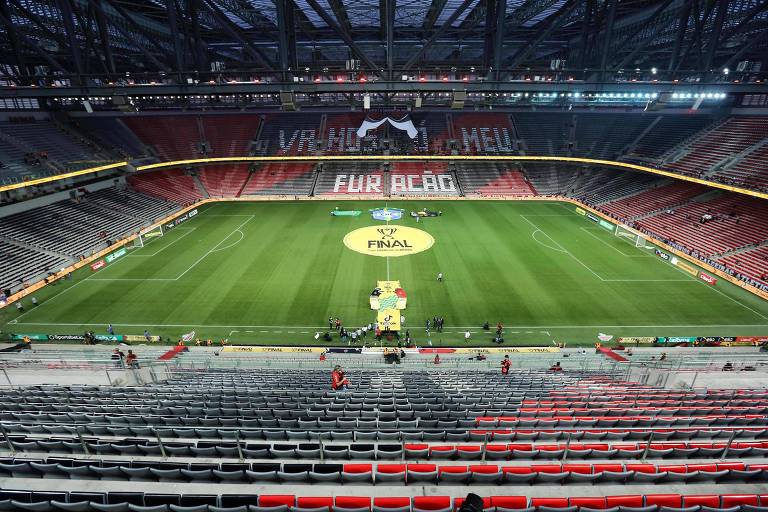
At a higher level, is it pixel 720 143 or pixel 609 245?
pixel 720 143

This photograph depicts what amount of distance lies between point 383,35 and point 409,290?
41.3 metres

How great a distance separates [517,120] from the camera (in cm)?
7350

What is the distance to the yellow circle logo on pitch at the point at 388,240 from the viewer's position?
137 feet

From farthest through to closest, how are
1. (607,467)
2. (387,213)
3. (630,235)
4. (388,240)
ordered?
(387,213) < (630,235) < (388,240) < (607,467)

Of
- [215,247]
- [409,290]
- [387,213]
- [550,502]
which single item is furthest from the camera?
[387,213]

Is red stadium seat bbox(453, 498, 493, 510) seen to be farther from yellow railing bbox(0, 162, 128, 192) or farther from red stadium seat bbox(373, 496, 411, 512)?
yellow railing bbox(0, 162, 128, 192)

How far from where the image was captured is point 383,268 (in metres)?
37.8

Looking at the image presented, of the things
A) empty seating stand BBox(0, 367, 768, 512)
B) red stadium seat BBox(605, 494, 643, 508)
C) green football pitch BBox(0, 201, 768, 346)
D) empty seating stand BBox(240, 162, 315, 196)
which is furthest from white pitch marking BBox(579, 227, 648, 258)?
empty seating stand BBox(240, 162, 315, 196)

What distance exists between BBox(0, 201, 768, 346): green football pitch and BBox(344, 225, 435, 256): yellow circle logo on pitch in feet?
4.06

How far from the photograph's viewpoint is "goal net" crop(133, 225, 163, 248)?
144 ft

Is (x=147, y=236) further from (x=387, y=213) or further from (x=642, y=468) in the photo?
(x=642, y=468)

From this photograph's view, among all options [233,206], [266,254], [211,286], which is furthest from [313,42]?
[211,286]

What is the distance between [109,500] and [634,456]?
475 inches

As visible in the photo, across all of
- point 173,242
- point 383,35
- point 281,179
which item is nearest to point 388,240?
point 173,242
